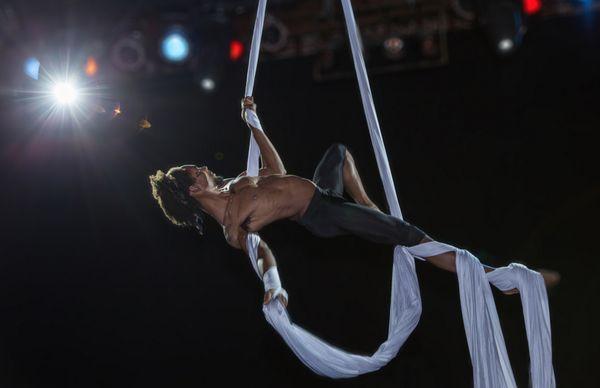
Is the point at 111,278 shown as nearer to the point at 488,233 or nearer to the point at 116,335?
the point at 116,335

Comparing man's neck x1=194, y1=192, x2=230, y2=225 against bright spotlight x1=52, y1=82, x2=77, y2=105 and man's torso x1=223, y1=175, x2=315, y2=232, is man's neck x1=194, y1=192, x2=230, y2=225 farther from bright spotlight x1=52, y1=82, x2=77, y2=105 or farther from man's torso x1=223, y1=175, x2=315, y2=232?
bright spotlight x1=52, y1=82, x2=77, y2=105

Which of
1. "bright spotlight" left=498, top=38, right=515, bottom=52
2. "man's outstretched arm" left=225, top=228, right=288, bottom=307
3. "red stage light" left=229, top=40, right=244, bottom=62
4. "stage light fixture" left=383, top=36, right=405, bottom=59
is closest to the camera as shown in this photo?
"man's outstretched arm" left=225, top=228, right=288, bottom=307

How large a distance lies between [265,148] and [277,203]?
1.14 ft

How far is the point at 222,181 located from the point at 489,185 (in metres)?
2.15

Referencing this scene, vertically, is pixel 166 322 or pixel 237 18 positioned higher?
pixel 237 18

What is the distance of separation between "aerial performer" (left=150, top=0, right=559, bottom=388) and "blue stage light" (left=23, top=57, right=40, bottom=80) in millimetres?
2076

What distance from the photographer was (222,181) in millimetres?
3330

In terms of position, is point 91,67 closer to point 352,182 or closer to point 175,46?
point 175,46

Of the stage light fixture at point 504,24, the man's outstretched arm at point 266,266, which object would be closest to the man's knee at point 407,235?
the man's outstretched arm at point 266,266

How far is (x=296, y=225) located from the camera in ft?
16.1

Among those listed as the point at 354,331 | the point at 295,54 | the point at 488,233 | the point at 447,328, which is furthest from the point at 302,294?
the point at 295,54

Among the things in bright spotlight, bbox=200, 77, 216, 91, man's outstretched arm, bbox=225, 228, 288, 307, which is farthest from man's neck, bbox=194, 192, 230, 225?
bright spotlight, bbox=200, 77, 216, 91

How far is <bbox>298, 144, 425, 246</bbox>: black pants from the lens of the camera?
296cm

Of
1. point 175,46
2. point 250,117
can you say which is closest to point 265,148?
point 250,117
